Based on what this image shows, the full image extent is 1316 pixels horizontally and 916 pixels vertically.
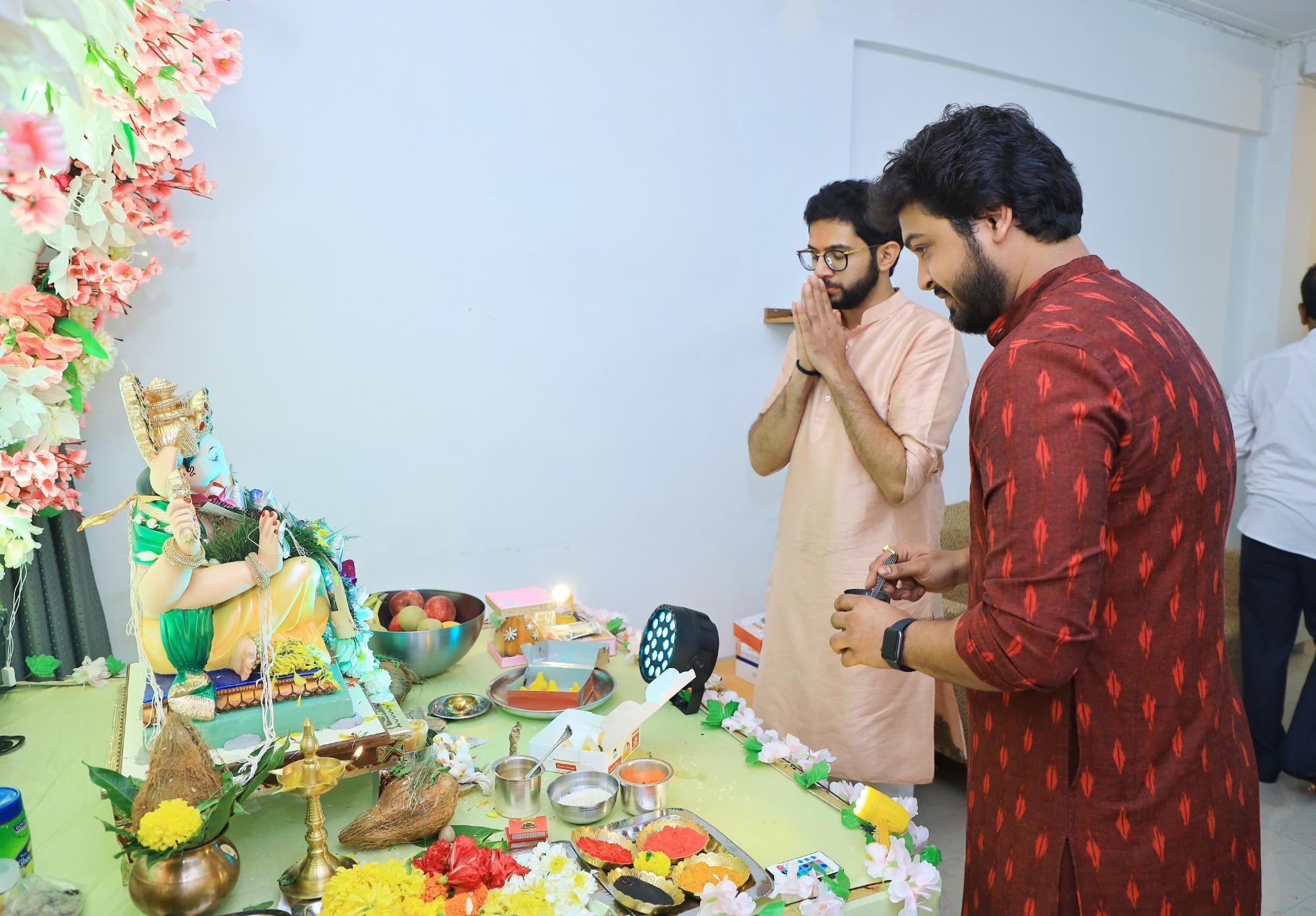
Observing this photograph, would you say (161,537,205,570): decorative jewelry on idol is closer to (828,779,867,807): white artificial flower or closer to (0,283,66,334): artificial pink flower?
(0,283,66,334): artificial pink flower

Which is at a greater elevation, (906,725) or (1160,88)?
(1160,88)

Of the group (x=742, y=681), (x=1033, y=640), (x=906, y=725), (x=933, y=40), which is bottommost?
(x=742, y=681)

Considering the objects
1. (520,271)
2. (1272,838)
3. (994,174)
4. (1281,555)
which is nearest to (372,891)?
(994,174)

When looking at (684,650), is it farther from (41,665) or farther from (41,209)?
(41,665)

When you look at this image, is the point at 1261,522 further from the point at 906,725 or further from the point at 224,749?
the point at 224,749

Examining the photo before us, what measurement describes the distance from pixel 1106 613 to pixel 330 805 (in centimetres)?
112

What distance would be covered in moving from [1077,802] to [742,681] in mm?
1802

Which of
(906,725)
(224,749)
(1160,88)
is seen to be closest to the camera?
(224,749)

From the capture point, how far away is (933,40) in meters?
3.42

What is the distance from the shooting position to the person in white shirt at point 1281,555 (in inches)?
125

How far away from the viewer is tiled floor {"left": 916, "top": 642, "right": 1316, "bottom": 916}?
252 centimetres

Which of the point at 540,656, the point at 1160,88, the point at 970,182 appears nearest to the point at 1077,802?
the point at 970,182

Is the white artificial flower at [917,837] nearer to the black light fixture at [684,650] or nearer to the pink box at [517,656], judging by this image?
the black light fixture at [684,650]

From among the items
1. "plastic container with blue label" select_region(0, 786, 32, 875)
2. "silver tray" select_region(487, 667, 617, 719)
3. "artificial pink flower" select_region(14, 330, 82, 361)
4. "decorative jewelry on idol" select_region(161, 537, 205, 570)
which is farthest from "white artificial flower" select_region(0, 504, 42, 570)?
"silver tray" select_region(487, 667, 617, 719)
